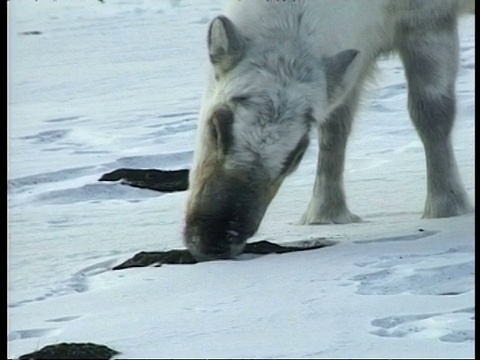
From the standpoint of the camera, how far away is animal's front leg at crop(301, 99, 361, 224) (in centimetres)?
668

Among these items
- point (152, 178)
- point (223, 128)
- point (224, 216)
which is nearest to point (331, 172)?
point (152, 178)

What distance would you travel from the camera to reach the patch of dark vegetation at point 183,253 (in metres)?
5.31

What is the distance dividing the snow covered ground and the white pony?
0.22m

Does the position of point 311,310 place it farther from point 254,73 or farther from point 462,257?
point 254,73

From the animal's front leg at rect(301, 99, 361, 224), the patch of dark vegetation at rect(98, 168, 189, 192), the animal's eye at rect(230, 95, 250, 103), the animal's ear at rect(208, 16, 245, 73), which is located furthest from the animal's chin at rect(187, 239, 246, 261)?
the patch of dark vegetation at rect(98, 168, 189, 192)

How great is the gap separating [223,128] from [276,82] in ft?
0.94

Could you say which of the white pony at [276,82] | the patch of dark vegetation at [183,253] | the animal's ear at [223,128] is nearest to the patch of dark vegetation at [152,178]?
the white pony at [276,82]

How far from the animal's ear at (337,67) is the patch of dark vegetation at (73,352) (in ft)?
6.45

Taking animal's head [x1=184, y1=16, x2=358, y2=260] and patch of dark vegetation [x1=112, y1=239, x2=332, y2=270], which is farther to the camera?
patch of dark vegetation [x1=112, y1=239, x2=332, y2=270]

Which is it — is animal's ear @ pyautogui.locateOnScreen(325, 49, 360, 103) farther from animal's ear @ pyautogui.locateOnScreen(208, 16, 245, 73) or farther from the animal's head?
animal's ear @ pyautogui.locateOnScreen(208, 16, 245, 73)

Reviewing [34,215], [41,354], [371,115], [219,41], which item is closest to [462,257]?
[219,41]

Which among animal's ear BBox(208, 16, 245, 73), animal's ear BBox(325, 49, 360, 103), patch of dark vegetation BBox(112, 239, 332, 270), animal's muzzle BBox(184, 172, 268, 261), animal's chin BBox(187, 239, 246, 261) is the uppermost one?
animal's ear BBox(208, 16, 245, 73)

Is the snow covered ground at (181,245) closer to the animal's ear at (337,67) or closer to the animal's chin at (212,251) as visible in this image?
the animal's chin at (212,251)

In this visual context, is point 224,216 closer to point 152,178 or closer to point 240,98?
point 240,98
